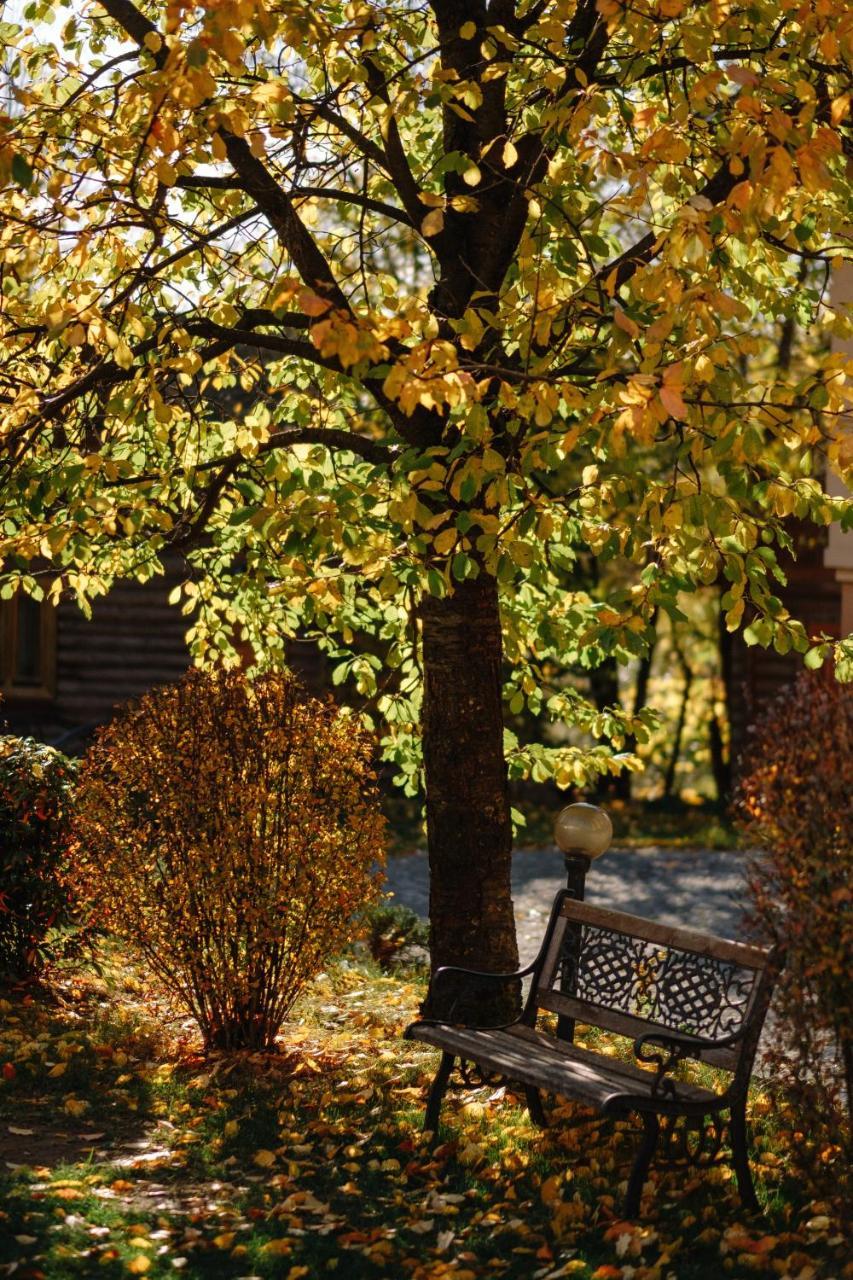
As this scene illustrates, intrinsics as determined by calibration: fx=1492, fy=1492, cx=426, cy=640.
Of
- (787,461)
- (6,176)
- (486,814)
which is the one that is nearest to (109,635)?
(787,461)

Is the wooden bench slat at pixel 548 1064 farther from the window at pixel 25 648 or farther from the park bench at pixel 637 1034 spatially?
the window at pixel 25 648

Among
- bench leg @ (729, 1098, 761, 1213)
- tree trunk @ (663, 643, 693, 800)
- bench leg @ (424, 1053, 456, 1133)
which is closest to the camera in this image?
bench leg @ (729, 1098, 761, 1213)

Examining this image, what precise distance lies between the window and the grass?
12.1m

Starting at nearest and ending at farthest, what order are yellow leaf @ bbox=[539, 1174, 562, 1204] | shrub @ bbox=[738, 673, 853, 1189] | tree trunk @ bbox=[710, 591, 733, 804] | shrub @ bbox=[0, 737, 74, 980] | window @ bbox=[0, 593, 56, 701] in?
shrub @ bbox=[738, 673, 853, 1189] < yellow leaf @ bbox=[539, 1174, 562, 1204] < shrub @ bbox=[0, 737, 74, 980] < window @ bbox=[0, 593, 56, 701] < tree trunk @ bbox=[710, 591, 733, 804]

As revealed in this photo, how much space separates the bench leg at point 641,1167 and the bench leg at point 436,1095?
1.14m

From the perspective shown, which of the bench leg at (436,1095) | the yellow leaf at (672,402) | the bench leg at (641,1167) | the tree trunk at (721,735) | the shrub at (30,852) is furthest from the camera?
the tree trunk at (721,735)

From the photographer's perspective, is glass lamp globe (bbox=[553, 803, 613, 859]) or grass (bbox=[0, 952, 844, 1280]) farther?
glass lamp globe (bbox=[553, 803, 613, 859])

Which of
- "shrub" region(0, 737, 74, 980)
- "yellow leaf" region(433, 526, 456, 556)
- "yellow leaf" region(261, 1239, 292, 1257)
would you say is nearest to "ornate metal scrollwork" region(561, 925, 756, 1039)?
"yellow leaf" region(261, 1239, 292, 1257)

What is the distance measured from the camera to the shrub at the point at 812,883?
4.55m

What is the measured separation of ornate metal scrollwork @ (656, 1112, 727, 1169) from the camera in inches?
204

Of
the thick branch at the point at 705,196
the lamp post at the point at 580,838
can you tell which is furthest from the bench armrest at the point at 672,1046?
the thick branch at the point at 705,196

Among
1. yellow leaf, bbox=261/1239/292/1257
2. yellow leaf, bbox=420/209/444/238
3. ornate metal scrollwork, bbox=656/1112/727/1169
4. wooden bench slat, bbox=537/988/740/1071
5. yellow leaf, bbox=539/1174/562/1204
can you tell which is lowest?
yellow leaf, bbox=261/1239/292/1257

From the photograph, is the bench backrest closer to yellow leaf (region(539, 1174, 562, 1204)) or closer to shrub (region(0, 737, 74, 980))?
yellow leaf (region(539, 1174, 562, 1204))

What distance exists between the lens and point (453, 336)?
660cm
